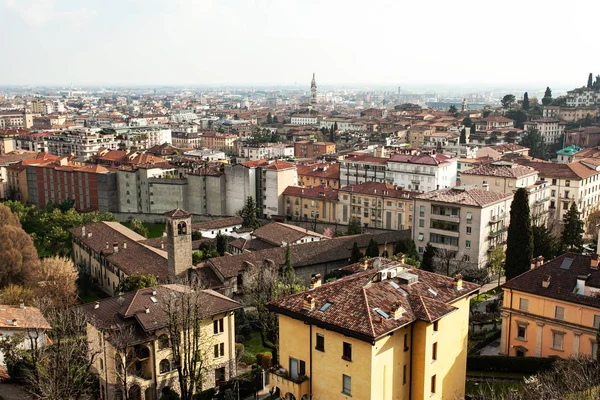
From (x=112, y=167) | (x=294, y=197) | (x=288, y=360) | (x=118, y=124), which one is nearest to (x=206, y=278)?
(x=288, y=360)

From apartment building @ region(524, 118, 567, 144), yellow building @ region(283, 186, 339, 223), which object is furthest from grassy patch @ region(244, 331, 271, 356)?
apartment building @ region(524, 118, 567, 144)

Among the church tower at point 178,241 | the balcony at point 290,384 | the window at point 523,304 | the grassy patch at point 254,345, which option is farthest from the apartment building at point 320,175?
the balcony at point 290,384

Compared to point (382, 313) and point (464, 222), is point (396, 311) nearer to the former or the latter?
point (382, 313)

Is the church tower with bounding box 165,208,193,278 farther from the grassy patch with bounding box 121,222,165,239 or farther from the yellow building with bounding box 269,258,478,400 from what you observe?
the grassy patch with bounding box 121,222,165,239

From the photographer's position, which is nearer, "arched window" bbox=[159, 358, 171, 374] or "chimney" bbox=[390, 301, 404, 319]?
"chimney" bbox=[390, 301, 404, 319]

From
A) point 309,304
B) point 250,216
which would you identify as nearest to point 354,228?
point 250,216
